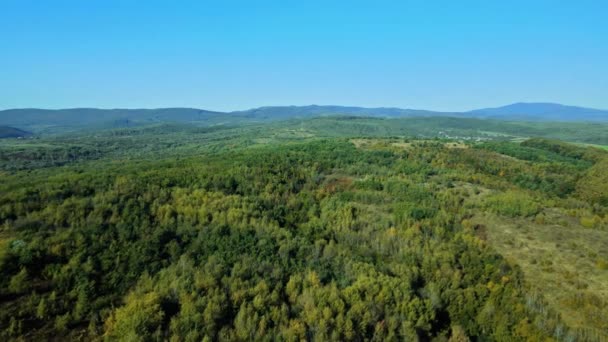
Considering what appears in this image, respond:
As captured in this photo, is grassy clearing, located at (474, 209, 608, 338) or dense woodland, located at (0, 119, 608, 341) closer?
dense woodland, located at (0, 119, 608, 341)

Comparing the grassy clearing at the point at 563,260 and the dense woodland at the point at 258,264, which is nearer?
the dense woodland at the point at 258,264

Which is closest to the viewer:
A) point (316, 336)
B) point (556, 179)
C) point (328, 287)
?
point (316, 336)

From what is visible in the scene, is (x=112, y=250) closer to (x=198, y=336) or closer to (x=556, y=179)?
(x=198, y=336)

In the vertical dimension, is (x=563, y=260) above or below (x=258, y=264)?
below

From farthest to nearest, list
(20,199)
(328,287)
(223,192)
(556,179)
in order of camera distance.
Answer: (556,179)
(223,192)
(20,199)
(328,287)

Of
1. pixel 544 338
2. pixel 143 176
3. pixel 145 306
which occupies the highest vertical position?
pixel 143 176

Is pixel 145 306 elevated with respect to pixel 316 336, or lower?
elevated

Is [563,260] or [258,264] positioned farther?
[563,260]

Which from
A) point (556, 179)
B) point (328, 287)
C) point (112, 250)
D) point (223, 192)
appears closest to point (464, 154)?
point (556, 179)
